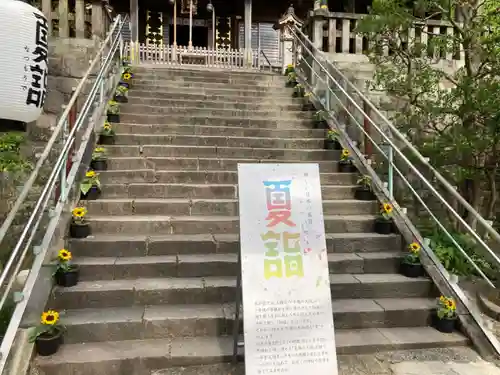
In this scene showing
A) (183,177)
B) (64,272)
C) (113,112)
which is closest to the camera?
(64,272)

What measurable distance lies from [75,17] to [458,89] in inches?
278

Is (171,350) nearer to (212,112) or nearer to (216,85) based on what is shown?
(212,112)

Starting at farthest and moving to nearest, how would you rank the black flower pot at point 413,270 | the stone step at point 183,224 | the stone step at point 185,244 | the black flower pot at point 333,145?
1. the black flower pot at point 333,145
2. the stone step at point 183,224
3. the black flower pot at point 413,270
4. the stone step at point 185,244

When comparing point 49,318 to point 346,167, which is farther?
point 346,167

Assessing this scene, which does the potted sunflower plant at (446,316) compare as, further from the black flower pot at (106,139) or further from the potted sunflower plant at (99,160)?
the black flower pot at (106,139)

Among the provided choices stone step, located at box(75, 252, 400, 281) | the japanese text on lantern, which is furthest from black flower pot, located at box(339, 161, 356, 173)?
the japanese text on lantern

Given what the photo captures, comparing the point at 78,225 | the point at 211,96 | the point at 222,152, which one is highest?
the point at 211,96

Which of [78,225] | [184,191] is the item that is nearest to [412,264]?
[184,191]

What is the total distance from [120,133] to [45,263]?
10.2 feet

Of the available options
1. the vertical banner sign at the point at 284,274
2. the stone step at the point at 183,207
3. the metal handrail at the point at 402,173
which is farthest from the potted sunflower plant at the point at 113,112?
the vertical banner sign at the point at 284,274

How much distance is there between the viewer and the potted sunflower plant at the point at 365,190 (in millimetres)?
5371

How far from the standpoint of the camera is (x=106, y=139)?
5.88 m

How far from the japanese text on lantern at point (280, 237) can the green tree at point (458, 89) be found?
332 centimetres

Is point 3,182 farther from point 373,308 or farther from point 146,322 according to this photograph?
point 373,308
